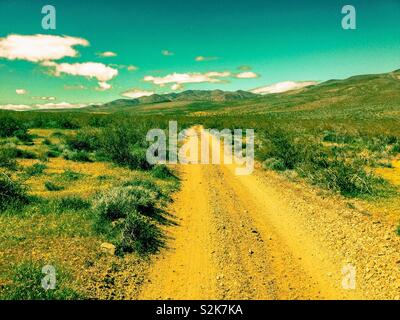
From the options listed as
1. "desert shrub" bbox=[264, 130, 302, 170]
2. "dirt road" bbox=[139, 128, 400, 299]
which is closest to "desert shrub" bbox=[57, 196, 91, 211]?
"dirt road" bbox=[139, 128, 400, 299]

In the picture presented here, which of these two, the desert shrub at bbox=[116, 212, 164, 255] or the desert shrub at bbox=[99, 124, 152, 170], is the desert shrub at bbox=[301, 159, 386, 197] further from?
the desert shrub at bbox=[99, 124, 152, 170]

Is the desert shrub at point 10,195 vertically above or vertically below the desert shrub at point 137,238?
above

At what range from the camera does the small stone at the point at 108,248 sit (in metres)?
7.21

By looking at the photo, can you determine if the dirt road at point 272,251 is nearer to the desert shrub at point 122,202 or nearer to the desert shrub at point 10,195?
the desert shrub at point 122,202

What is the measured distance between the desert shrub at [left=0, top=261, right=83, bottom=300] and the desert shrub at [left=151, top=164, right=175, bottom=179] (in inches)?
337

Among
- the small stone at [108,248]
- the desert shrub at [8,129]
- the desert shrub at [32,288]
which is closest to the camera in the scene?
the desert shrub at [32,288]

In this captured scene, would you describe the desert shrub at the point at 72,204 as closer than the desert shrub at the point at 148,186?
Yes

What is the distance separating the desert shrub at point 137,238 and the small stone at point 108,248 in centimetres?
14

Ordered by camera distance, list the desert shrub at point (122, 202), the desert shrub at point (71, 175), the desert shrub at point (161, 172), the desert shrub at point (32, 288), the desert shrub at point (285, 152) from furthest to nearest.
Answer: the desert shrub at point (285, 152), the desert shrub at point (161, 172), the desert shrub at point (71, 175), the desert shrub at point (122, 202), the desert shrub at point (32, 288)

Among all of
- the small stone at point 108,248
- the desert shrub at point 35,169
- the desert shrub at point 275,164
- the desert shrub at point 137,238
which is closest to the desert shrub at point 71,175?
the desert shrub at point 35,169

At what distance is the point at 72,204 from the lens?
9.54 metres
